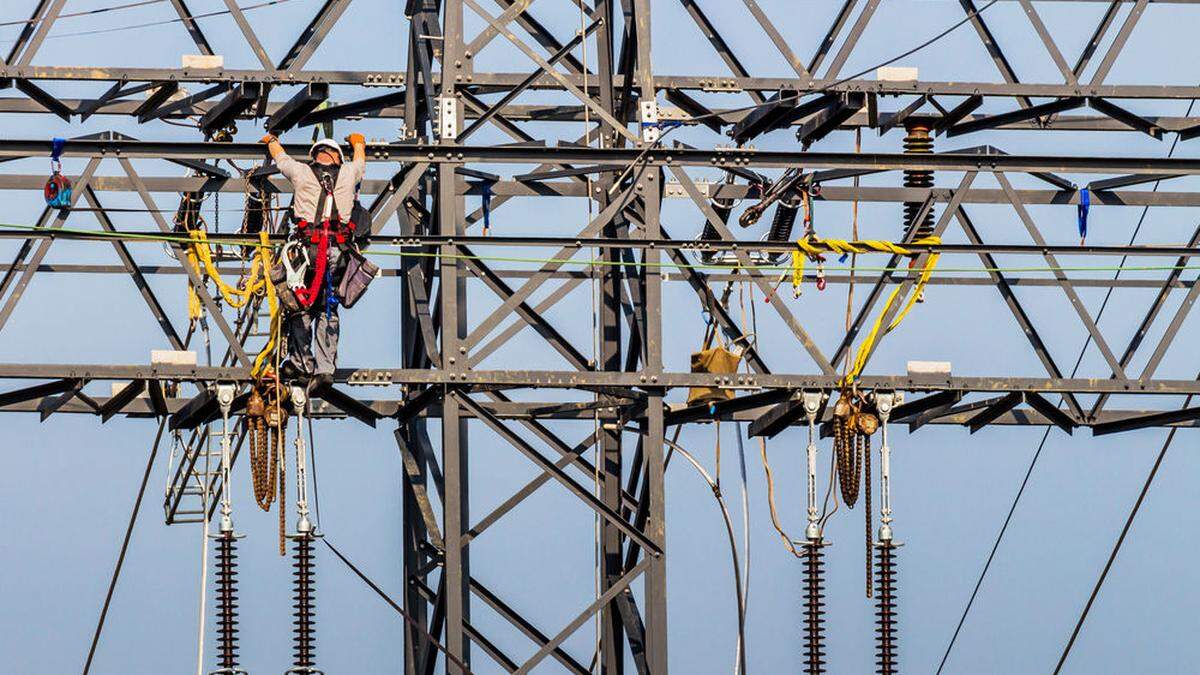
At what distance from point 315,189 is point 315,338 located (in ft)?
4.21

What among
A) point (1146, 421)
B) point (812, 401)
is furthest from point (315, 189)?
point (1146, 421)

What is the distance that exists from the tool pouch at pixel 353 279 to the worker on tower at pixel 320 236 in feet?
0.14

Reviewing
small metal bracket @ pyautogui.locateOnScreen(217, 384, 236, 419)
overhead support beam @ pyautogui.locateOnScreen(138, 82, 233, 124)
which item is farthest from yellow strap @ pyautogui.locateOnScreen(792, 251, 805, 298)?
overhead support beam @ pyautogui.locateOnScreen(138, 82, 233, 124)

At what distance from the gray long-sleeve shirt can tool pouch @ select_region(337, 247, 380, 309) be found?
1.31 feet

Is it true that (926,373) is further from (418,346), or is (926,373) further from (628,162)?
(418,346)

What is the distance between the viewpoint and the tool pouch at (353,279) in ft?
72.4

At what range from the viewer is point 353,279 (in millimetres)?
22109

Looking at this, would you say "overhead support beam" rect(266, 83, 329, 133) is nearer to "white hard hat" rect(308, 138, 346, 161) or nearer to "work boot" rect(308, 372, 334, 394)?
"white hard hat" rect(308, 138, 346, 161)

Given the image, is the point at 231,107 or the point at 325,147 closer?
the point at 325,147

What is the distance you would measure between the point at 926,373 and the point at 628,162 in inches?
128

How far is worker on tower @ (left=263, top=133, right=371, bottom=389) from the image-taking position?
21.8 meters

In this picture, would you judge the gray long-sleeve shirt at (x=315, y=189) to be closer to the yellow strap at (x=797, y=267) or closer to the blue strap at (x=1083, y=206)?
the yellow strap at (x=797, y=267)

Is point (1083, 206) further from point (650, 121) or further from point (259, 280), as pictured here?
point (259, 280)

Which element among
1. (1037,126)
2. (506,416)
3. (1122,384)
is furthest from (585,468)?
(1037,126)
